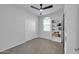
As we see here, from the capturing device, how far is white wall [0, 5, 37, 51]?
1474mm

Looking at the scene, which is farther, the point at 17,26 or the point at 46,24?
the point at 17,26

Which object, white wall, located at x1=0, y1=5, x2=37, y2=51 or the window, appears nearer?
the window

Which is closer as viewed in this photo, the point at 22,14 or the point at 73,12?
the point at 73,12

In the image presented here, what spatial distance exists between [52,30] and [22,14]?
65 cm

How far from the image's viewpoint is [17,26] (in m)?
1.73

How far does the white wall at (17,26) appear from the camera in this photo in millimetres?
1474

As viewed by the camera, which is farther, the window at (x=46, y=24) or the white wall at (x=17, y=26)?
the white wall at (x=17, y=26)

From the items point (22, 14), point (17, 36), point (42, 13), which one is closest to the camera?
point (42, 13)

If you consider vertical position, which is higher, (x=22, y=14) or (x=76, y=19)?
(x=22, y=14)

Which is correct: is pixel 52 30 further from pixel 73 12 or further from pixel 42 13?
pixel 73 12
